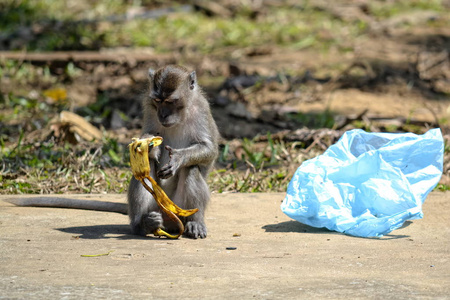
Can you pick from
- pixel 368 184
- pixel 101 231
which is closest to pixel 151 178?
pixel 101 231

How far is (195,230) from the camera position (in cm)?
561

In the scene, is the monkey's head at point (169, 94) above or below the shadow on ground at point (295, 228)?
above

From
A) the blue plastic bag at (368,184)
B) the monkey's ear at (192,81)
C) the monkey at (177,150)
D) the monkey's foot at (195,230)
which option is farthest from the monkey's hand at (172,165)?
the blue plastic bag at (368,184)

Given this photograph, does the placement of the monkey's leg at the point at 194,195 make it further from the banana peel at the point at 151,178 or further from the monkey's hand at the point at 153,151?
the monkey's hand at the point at 153,151

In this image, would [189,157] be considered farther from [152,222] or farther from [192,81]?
[192,81]

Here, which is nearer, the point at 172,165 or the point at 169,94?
the point at 172,165

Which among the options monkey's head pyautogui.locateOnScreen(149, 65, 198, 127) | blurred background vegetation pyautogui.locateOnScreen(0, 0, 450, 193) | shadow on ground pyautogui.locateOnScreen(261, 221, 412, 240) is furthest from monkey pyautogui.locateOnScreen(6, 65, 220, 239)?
blurred background vegetation pyautogui.locateOnScreen(0, 0, 450, 193)

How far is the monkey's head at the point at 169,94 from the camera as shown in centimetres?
578

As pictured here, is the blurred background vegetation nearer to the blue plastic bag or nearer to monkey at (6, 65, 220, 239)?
monkey at (6, 65, 220, 239)

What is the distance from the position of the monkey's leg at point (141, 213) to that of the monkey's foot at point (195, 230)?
22 cm

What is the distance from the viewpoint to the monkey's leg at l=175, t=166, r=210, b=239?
5686mm

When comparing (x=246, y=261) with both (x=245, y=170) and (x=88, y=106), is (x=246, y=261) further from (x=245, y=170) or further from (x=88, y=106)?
(x=88, y=106)

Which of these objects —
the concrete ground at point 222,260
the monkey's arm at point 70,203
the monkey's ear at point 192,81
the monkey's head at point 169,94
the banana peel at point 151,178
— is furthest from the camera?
the monkey's arm at point 70,203

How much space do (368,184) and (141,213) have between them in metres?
1.86
